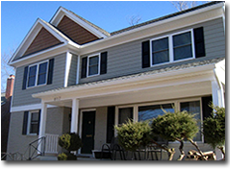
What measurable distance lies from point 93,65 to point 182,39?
460 cm

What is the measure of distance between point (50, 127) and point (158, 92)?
20.5 feet

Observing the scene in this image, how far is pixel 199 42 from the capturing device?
30.2 ft

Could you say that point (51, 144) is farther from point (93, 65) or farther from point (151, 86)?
point (151, 86)

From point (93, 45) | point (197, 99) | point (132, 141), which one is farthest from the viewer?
point (93, 45)

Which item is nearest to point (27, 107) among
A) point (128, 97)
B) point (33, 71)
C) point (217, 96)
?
point (33, 71)

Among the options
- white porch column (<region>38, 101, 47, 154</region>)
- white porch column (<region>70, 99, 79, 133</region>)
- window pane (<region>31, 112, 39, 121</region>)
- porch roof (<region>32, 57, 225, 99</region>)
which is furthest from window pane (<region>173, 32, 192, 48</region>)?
window pane (<region>31, 112, 39, 121</region>)

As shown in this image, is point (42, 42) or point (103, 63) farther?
point (42, 42)

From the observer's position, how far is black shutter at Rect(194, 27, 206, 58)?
907 cm

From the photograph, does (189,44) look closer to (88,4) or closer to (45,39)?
(88,4)

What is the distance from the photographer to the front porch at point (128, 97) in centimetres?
717

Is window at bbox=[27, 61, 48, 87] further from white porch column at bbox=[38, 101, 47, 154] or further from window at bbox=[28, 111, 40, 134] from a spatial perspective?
white porch column at bbox=[38, 101, 47, 154]

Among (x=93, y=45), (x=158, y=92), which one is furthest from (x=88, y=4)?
(x=93, y=45)

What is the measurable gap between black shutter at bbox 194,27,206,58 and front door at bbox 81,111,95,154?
5.36m
